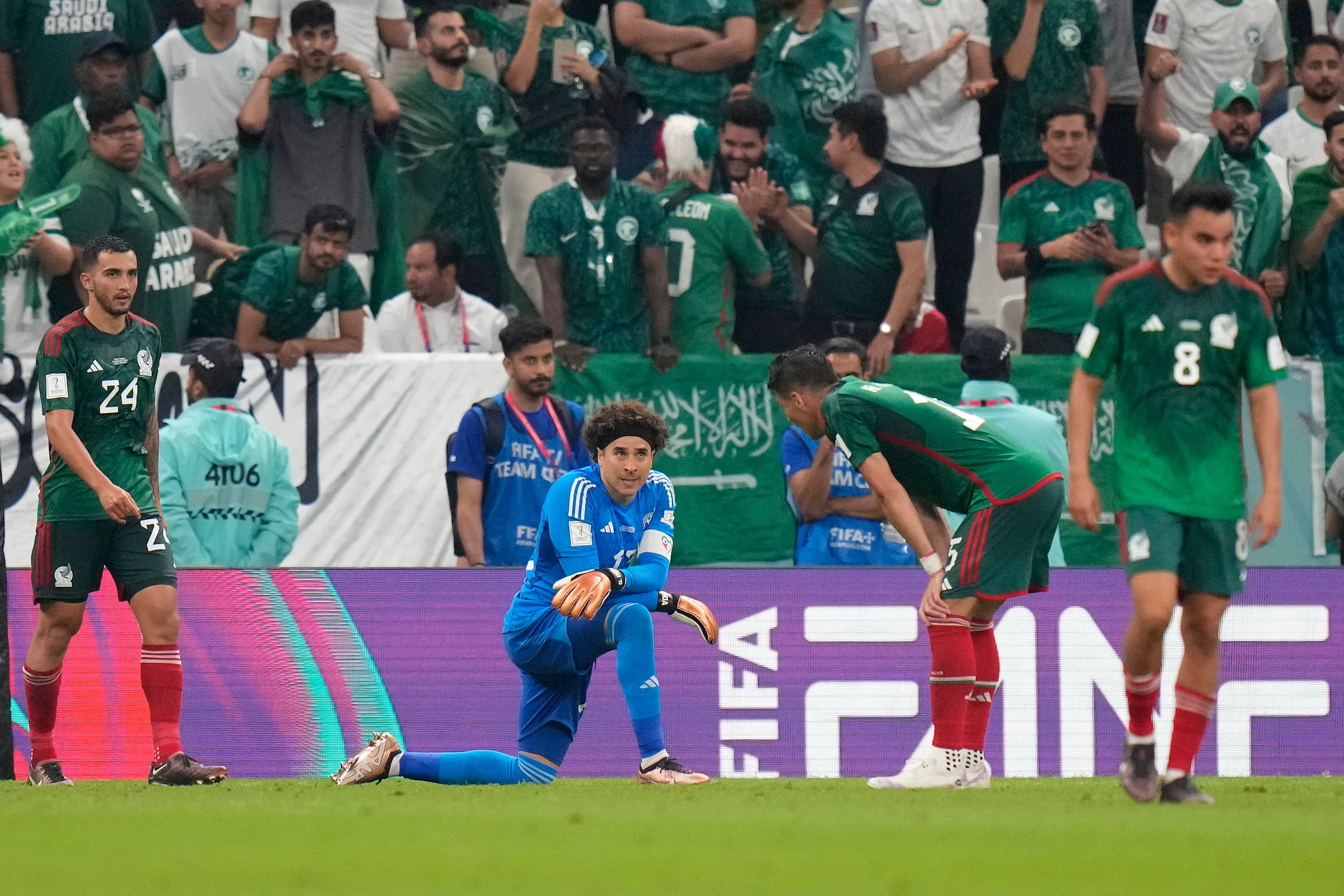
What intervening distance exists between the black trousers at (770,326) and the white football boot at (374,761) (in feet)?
17.0

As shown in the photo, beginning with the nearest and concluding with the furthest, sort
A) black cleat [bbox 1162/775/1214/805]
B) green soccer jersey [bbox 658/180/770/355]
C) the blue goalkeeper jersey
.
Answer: black cleat [bbox 1162/775/1214/805] < the blue goalkeeper jersey < green soccer jersey [bbox 658/180/770/355]

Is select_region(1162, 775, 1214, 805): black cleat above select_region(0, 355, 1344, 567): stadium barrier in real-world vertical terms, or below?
below

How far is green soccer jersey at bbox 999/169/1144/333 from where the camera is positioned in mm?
12680

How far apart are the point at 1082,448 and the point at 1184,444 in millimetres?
390

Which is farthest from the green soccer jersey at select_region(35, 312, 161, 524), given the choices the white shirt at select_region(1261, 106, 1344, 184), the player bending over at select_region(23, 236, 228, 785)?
the white shirt at select_region(1261, 106, 1344, 184)

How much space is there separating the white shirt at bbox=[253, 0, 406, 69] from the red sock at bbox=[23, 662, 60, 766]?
6040mm

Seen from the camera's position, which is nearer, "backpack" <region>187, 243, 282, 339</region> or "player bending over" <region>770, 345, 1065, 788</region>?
"player bending over" <region>770, 345, 1065, 788</region>

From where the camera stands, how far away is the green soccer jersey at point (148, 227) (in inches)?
465

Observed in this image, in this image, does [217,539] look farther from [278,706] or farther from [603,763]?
→ [603,763]

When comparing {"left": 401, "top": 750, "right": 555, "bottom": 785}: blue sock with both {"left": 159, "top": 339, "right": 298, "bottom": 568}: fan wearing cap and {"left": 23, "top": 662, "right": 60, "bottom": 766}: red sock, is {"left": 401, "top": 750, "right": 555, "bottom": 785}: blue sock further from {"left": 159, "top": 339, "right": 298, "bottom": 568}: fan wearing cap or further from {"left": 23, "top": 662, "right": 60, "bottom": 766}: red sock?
{"left": 159, "top": 339, "right": 298, "bottom": 568}: fan wearing cap

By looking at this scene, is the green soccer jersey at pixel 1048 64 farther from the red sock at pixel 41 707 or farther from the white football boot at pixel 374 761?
the red sock at pixel 41 707

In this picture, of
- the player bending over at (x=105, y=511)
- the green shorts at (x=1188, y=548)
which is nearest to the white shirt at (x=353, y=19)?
the player bending over at (x=105, y=511)

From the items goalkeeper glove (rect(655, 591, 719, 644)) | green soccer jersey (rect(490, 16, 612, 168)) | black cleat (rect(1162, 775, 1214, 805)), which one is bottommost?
black cleat (rect(1162, 775, 1214, 805))

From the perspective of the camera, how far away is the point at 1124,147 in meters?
14.4
